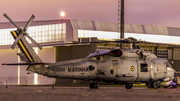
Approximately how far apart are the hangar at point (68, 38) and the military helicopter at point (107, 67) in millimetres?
19144

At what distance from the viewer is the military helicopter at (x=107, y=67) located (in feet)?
93.7

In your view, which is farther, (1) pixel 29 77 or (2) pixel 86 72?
(1) pixel 29 77

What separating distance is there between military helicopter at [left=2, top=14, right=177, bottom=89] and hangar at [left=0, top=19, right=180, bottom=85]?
62.8 ft

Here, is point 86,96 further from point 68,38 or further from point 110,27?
point 110,27

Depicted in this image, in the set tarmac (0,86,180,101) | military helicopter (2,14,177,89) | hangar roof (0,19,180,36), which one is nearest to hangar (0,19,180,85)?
hangar roof (0,19,180,36)

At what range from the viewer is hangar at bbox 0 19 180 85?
174 ft

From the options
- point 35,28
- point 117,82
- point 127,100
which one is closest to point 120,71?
point 117,82

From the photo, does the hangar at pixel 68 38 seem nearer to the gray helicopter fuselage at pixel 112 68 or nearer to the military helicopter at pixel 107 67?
the military helicopter at pixel 107 67

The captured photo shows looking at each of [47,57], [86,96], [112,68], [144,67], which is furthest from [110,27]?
[86,96]

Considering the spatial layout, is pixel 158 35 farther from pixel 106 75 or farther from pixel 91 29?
pixel 106 75

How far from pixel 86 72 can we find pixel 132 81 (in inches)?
171

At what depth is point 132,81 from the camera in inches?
1179

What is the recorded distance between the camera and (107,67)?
96.3ft

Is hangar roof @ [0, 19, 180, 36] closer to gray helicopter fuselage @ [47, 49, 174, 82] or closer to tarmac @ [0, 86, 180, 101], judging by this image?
gray helicopter fuselage @ [47, 49, 174, 82]
